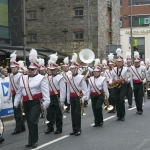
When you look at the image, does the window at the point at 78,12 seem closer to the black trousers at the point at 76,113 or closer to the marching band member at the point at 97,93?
the marching band member at the point at 97,93

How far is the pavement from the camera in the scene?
9156mm

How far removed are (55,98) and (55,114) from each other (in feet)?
1.46

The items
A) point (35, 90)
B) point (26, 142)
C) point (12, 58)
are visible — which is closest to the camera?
point (35, 90)

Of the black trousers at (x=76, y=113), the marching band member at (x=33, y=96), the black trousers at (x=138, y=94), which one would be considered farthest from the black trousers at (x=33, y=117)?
the black trousers at (x=138, y=94)

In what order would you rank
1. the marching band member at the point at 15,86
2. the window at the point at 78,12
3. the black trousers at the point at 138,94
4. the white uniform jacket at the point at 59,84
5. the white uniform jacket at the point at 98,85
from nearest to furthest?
the white uniform jacket at the point at 59,84 → the marching band member at the point at 15,86 → the white uniform jacket at the point at 98,85 → the black trousers at the point at 138,94 → the window at the point at 78,12

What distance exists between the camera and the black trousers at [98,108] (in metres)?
11.9

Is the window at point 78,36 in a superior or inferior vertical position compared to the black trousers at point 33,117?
superior

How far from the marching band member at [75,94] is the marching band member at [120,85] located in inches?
105

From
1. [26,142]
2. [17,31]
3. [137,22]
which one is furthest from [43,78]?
[137,22]

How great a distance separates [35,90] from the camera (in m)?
9.09

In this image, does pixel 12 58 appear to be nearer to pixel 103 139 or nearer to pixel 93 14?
pixel 103 139

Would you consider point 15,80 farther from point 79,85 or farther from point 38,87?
point 38,87

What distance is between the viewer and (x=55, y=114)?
1089 centimetres

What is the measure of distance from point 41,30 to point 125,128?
30.7 metres
